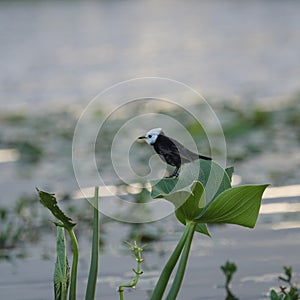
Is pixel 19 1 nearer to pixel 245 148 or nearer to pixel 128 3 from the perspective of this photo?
pixel 128 3

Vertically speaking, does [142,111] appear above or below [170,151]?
above

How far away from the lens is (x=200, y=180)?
2.74 meters

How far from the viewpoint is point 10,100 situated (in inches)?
346

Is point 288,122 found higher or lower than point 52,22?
lower

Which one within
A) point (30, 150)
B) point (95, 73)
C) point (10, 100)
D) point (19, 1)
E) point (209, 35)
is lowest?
point (30, 150)

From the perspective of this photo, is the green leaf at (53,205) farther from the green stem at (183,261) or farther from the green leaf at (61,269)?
A: the green stem at (183,261)

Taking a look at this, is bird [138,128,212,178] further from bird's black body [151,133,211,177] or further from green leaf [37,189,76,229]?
green leaf [37,189,76,229]

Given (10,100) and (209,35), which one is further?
(209,35)

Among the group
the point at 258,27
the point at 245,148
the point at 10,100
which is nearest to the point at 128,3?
the point at 258,27

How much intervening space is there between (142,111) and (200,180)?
4.90m

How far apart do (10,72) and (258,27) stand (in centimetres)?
396

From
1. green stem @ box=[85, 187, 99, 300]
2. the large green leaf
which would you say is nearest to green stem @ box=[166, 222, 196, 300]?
the large green leaf

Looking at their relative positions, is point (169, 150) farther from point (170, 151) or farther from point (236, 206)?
point (236, 206)

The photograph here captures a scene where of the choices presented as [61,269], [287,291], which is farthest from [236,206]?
[287,291]
